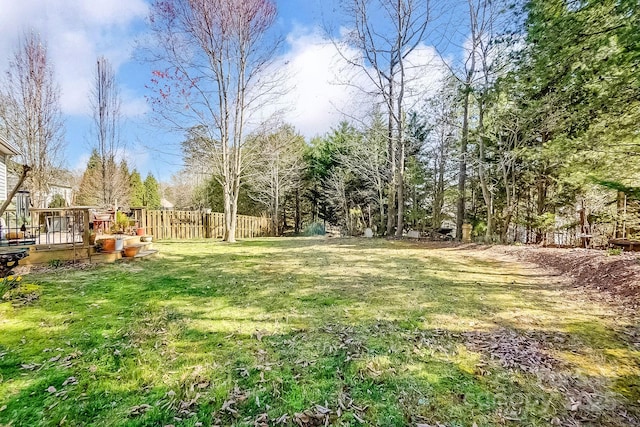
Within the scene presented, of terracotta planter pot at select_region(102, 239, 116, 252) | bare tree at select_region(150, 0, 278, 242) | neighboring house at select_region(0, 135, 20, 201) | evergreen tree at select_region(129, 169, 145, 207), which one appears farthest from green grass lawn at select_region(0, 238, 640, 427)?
evergreen tree at select_region(129, 169, 145, 207)

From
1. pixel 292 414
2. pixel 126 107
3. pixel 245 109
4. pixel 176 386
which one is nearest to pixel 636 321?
pixel 292 414

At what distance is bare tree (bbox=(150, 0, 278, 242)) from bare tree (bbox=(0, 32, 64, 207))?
23.3ft

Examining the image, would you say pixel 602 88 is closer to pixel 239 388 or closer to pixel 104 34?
pixel 239 388

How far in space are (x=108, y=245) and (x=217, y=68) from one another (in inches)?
273

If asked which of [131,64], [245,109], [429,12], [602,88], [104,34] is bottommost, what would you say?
[602,88]

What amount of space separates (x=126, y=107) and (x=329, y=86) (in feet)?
35.3

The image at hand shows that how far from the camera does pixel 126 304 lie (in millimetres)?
3609

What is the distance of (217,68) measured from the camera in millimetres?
10266

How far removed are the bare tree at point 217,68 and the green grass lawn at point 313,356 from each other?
7.57 meters

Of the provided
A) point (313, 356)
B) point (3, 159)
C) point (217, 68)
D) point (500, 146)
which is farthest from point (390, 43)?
point (3, 159)

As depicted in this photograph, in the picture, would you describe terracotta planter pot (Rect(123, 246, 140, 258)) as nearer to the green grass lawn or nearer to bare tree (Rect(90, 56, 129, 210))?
the green grass lawn

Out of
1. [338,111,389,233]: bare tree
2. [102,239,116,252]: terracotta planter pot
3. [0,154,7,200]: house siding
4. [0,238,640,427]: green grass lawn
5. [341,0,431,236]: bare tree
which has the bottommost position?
[0,238,640,427]: green grass lawn

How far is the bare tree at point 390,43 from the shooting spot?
11344 mm

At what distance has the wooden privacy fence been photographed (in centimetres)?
1225
